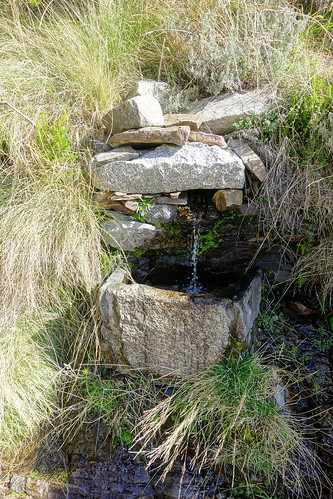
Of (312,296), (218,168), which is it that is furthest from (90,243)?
(312,296)

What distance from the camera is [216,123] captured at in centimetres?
294

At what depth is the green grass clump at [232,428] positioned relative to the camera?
7.51 ft

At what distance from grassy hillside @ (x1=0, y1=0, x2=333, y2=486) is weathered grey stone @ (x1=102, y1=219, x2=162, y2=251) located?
0.32 feet

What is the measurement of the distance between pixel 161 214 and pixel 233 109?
88 centimetres

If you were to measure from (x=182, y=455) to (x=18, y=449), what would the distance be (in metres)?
0.95

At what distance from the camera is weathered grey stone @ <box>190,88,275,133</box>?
2.91 metres

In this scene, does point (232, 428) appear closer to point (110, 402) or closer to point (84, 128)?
point (110, 402)

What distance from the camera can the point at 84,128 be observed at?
3096 millimetres

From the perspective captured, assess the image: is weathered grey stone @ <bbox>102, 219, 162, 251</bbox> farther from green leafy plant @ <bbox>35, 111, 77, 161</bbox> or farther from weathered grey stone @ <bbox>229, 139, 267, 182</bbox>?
weathered grey stone @ <bbox>229, 139, 267, 182</bbox>

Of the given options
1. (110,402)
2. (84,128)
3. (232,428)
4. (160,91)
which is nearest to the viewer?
(232,428)

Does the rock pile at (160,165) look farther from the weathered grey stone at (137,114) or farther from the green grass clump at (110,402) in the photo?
the green grass clump at (110,402)

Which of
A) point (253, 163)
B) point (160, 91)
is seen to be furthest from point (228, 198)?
point (160, 91)

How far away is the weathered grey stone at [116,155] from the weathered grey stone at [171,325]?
0.78 meters

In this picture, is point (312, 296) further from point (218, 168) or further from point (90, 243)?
point (90, 243)
